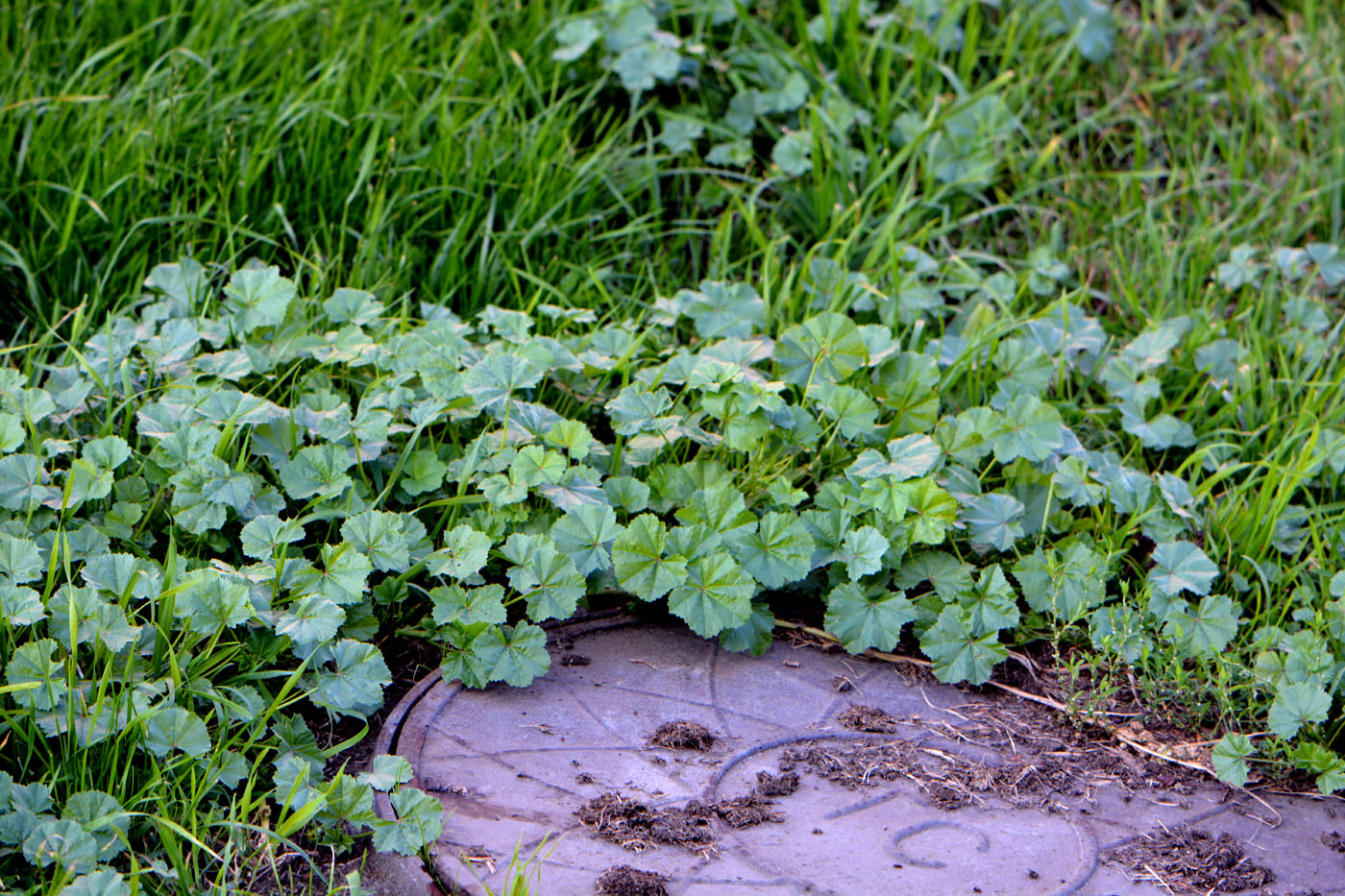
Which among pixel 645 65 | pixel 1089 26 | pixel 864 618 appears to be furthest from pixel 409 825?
pixel 1089 26

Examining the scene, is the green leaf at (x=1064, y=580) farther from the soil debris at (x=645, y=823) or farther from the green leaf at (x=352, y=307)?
the green leaf at (x=352, y=307)

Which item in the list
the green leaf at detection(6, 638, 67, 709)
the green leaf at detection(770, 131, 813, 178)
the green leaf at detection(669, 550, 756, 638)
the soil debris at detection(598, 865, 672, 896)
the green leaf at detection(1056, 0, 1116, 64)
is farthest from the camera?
the green leaf at detection(1056, 0, 1116, 64)

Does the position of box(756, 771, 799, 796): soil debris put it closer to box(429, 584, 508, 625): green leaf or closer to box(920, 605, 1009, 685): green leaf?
box(920, 605, 1009, 685): green leaf

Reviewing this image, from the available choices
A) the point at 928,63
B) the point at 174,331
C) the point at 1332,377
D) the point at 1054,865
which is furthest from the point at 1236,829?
the point at 928,63

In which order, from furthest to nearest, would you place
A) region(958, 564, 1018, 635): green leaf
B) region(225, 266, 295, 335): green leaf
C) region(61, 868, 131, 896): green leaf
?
region(225, 266, 295, 335): green leaf, region(958, 564, 1018, 635): green leaf, region(61, 868, 131, 896): green leaf

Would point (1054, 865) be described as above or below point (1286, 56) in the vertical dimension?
below

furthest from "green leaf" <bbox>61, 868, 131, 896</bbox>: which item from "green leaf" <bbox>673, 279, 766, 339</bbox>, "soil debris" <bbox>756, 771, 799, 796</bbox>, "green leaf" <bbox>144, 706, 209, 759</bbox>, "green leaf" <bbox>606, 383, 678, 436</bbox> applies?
"green leaf" <bbox>673, 279, 766, 339</bbox>

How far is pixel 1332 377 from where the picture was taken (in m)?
2.76

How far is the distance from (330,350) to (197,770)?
0.94m

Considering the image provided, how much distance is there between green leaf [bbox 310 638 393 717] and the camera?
1.74 metres

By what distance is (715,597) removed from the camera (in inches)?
76.3

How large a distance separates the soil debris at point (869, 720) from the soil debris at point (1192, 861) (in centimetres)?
38

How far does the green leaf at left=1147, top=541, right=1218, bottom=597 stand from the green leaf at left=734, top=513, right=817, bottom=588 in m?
0.68

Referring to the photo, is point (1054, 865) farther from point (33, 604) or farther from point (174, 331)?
point (174, 331)
